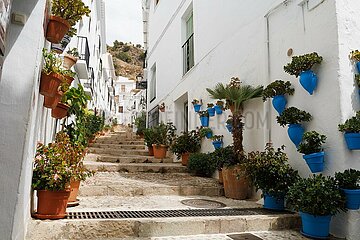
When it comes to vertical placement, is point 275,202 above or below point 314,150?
below

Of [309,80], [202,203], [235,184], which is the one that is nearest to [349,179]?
[309,80]

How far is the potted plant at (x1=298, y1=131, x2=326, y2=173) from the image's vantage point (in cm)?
360

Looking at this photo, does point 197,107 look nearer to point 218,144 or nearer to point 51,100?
point 218,144

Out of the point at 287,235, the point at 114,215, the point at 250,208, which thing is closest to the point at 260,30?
the point at 250,208

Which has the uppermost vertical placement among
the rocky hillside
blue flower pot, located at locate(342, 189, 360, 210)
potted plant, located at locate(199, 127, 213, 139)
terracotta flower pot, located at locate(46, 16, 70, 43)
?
the rocky hillside

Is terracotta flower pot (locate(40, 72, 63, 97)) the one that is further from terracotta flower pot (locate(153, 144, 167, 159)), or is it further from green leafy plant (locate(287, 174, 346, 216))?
terracotta flower pot (locate(153, 144, 167, 159))

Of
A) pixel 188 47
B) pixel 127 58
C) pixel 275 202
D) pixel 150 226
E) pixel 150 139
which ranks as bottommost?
pixel 150 226

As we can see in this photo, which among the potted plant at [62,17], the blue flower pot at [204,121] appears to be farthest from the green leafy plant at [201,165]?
the potted plant at [62,17]

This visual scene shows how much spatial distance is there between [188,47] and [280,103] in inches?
219

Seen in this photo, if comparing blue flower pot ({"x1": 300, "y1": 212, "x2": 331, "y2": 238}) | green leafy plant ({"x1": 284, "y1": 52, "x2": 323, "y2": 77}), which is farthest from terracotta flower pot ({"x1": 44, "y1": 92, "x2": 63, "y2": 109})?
blue flower pot ({"x1": 300, "y1": 212, "x2": 331, "y2": 238})

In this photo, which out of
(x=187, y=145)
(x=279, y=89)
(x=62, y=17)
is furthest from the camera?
(x=187, y=145)

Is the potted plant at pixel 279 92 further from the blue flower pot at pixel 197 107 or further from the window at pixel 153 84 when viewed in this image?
the window at pixel 153 84

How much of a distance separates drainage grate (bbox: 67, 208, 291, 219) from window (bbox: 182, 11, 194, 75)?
5.87 meters

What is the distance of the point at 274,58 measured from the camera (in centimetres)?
483
